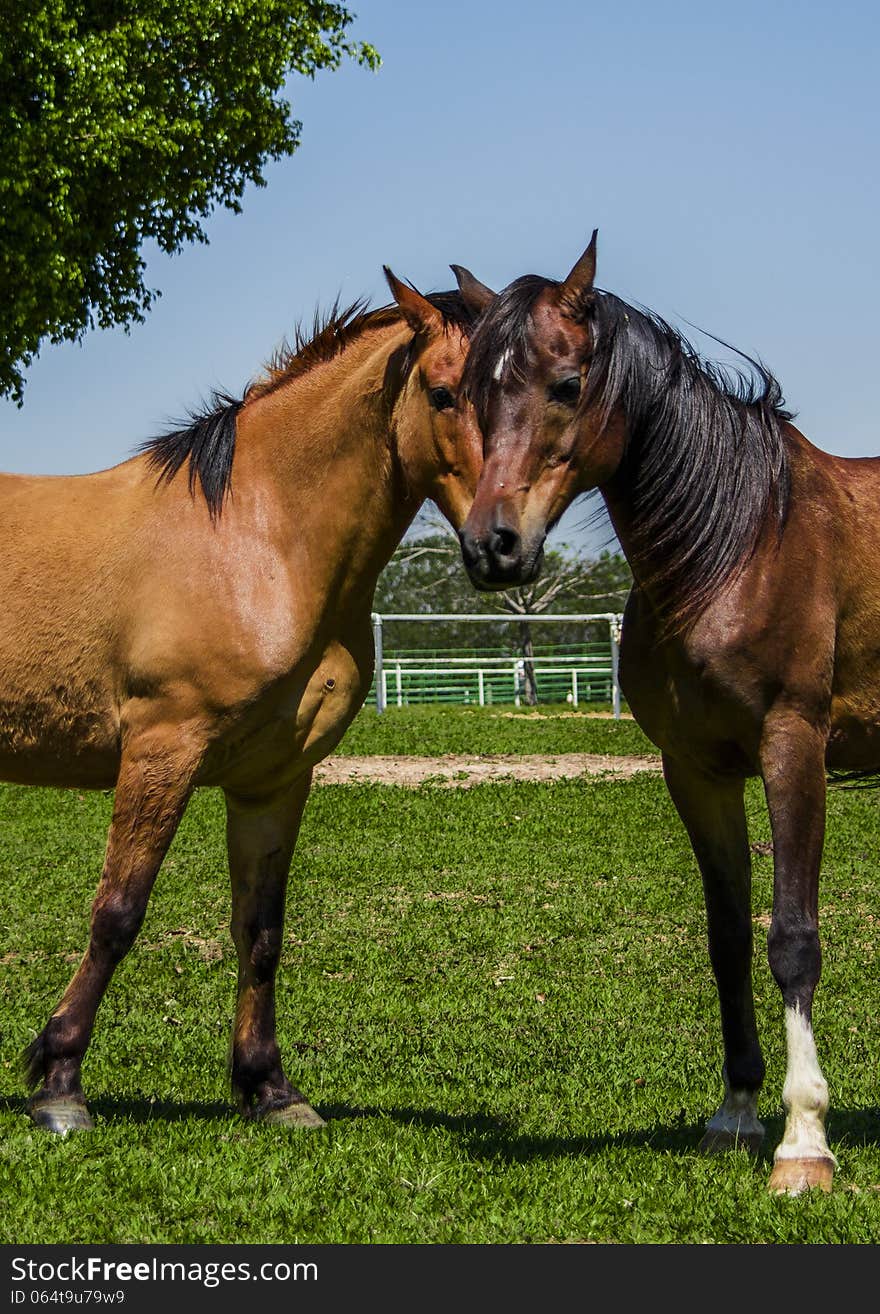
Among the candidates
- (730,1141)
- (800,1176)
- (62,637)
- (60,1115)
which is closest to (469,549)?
(62,637)

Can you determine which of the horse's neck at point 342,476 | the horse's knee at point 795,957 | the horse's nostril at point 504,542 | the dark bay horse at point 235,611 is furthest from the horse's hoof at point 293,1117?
the horse's nostril at point 504,542

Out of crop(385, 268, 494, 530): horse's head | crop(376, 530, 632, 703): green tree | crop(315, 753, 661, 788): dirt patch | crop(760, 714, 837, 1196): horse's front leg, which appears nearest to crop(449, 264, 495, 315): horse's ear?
crop(385, 268, 494, 530): horse's head

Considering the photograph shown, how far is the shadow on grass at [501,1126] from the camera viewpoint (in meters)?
4.85

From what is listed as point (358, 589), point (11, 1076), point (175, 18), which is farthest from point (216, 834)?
point (175, 18)

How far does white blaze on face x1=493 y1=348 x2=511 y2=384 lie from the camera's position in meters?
4.22

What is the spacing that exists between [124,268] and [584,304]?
15450 mm

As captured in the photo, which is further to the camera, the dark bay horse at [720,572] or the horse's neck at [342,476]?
the horse's neck at [342,476]

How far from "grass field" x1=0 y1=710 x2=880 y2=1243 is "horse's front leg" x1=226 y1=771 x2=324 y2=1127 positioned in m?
0.22

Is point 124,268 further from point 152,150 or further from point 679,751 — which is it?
point 679,751

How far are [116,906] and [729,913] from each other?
85.4 inches

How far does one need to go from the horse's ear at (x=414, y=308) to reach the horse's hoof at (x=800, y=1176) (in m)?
2.96

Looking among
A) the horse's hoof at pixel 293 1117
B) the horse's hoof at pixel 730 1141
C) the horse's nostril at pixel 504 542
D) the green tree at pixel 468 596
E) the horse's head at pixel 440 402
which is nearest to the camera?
the horse's nostril at pixel 504 542

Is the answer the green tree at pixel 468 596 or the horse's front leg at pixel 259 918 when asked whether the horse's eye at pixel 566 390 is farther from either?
the green tree at pixel 468 596

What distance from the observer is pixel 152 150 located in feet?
57.0
